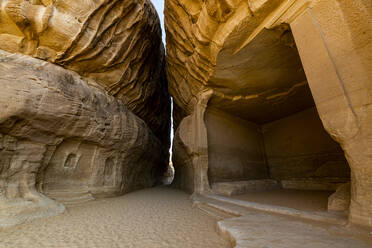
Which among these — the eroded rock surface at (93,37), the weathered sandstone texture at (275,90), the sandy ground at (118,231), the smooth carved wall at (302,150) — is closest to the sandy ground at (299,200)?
the weathered sandstone texture at (275,90)

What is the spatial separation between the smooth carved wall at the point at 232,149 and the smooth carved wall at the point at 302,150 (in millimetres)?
515

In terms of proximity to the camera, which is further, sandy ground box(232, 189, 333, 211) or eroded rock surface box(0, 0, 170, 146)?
eroded rock surface box(0, 0, 170, 146)

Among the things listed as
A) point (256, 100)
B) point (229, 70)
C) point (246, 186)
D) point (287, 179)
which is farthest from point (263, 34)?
point (287, 179)

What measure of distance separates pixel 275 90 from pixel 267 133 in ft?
9.20

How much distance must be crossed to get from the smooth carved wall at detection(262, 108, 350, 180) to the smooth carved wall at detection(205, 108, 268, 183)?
A: 0.51m

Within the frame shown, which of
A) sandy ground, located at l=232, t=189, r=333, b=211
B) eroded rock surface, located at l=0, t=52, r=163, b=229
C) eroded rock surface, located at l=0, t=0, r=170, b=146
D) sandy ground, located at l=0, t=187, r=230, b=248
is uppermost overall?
eroded rock surface, located at l=0, t=0, r=170, b=146

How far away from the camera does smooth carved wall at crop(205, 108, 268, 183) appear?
19.2 feet

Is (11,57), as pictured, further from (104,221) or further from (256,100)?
(256,100)

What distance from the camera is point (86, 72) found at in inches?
233

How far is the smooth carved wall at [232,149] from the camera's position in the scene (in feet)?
19.2

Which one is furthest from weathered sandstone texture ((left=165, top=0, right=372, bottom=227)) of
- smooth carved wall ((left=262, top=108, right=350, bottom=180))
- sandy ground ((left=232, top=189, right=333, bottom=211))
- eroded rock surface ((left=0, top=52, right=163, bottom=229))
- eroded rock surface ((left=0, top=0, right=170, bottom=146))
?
eroded rock surface ((left=0, top=52, right=163, bottom=229))

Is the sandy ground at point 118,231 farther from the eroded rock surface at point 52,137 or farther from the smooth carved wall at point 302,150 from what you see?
the smooth carved wall at point 302,150

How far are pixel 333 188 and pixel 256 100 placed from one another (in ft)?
12.1

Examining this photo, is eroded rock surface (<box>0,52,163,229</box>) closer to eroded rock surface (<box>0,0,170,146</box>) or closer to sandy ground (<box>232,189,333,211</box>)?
eroded rock surface (<box>0,0,170,146</box>)
